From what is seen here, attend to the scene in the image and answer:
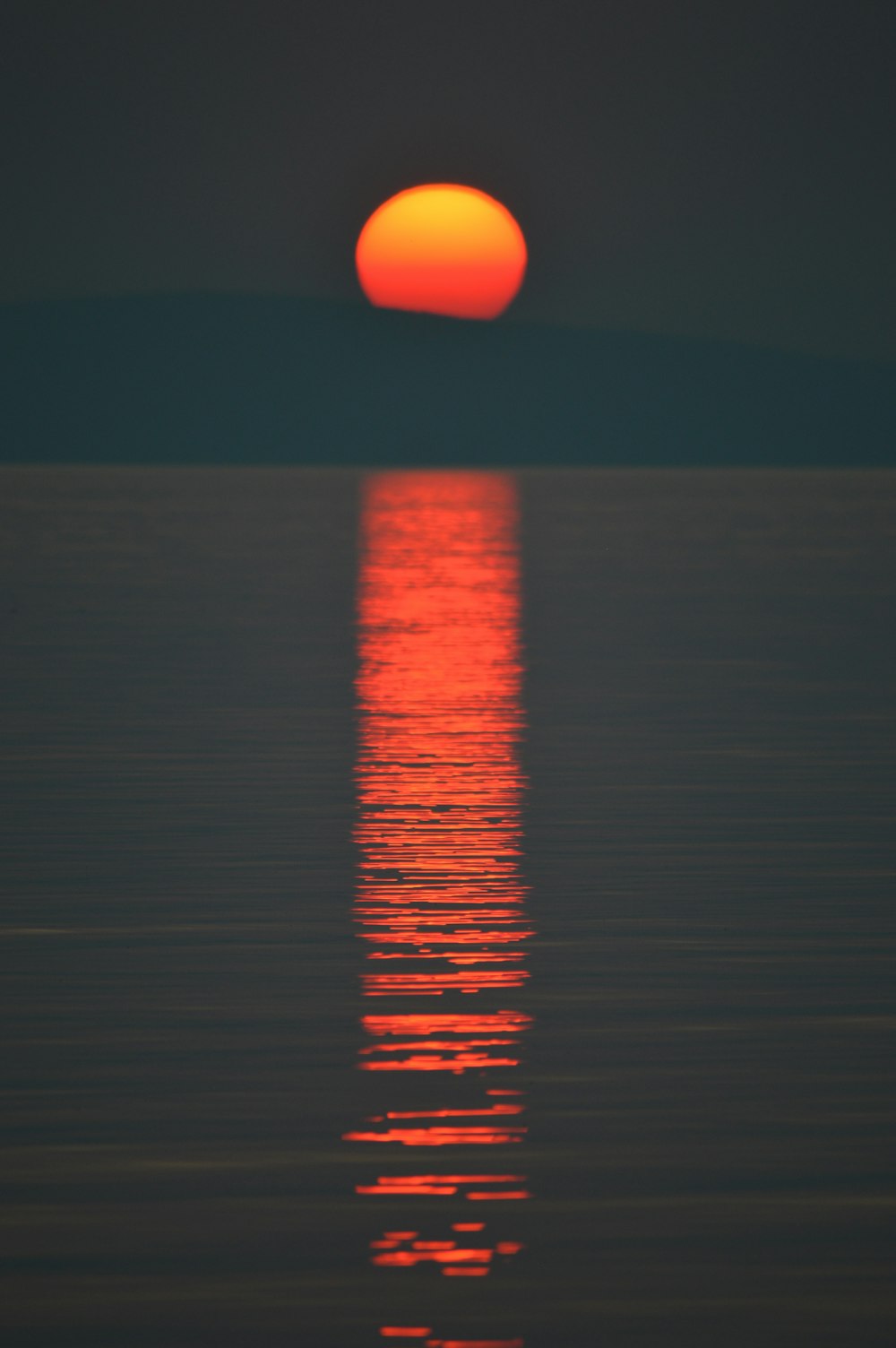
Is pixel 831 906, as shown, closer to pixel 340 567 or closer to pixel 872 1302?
pixel 872 1302

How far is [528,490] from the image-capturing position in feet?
349

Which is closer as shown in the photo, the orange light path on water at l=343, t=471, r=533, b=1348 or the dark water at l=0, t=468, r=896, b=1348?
the dark water at l=0, t=468, r=896, b=1348

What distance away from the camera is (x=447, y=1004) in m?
7.36

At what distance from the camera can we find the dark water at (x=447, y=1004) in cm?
501

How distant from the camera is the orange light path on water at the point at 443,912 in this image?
5590 millimetres

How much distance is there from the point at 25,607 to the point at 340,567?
9.13 m

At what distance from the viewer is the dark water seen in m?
5.01

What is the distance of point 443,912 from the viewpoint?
8.78m

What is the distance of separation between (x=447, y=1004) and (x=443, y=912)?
56.4 inches

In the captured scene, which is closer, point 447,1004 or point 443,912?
point 447,1004

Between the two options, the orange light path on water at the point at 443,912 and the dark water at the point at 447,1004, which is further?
the orange light path on water at the point at 443,912

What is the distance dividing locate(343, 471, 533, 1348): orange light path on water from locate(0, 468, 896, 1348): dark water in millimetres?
22

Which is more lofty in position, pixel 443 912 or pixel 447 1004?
pixel 443 912

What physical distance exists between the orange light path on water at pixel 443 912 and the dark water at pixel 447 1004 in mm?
22
